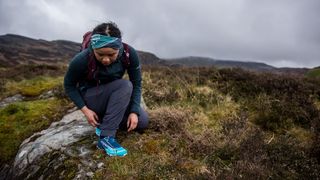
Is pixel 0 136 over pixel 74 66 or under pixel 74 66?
under

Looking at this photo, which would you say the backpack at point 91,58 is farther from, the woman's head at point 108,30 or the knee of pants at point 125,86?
the woman's head at point 108,30

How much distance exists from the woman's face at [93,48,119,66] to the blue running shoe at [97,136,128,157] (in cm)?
94

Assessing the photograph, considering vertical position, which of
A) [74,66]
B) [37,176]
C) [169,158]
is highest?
[74,66]

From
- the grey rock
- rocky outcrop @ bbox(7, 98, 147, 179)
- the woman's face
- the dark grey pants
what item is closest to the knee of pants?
the dark grey pants

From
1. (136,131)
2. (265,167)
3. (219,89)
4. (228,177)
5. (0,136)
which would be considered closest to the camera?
(228,177)

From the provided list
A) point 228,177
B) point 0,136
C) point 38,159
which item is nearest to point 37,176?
point 38,159

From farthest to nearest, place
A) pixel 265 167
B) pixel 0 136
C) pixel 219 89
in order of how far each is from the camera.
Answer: pixel 219 89 < pixel 0 136 < pixel 265 167

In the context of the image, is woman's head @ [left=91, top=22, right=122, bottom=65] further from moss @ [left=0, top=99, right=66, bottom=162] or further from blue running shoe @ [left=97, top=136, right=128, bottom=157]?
moss @ [left=0, top=99, right=66, bottom=162]

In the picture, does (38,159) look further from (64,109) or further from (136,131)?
(64,109)

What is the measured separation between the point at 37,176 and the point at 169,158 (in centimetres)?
161

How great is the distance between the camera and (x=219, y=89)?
9.01 meters

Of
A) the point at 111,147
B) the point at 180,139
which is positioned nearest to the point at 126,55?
the point at 111,147

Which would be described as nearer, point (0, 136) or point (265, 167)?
point (265, 167)

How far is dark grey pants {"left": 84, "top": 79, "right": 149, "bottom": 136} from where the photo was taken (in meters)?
4.82
